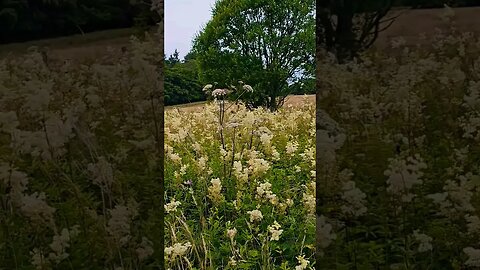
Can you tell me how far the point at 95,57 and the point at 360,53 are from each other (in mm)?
616

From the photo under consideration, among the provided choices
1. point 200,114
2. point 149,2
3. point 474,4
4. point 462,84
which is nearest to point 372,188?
point 462,84

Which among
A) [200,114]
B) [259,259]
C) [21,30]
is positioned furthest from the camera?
[200,114]

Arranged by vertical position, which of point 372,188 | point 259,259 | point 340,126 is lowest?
point 259,259

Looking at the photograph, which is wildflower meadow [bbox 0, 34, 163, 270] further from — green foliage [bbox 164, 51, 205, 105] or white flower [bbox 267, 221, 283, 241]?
green foliage [bbox 164, 51, 205, 105]

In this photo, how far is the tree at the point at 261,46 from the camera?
295 centimetres

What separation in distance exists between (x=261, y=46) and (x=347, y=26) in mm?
2001

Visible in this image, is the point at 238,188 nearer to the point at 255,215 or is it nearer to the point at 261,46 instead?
the point at 255,215

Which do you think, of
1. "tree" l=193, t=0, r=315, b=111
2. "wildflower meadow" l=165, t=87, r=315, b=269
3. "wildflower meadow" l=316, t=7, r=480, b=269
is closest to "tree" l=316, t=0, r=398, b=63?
"wildflower meadow" l=316, t=7, r=480, b=269

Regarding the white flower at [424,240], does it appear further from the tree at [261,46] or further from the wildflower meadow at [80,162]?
the tree at [261,46]

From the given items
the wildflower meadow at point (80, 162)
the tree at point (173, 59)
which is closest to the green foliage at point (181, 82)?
the tree at point (173, 59)

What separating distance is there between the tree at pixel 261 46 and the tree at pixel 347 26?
1.54 m

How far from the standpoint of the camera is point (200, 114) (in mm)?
2512

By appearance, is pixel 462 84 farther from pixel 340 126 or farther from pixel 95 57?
pixel 95 57

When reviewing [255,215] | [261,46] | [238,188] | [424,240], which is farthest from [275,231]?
[261,46]
